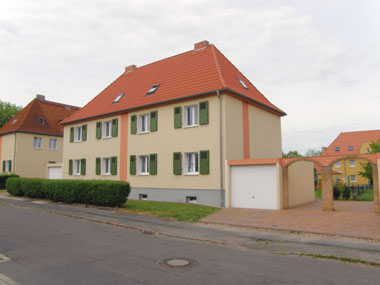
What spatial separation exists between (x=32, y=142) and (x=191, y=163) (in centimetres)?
2469

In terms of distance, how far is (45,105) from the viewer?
133ft

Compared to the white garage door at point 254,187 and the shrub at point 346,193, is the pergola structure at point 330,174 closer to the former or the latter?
the white garage door at point 254,187

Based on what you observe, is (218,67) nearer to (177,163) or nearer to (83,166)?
(177,163)

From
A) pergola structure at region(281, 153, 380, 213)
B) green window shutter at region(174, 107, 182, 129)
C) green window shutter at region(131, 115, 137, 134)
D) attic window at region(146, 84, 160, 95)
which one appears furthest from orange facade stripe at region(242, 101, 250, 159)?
green window shutter at region(131, 115, 137, 134)

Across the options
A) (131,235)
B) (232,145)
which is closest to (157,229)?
(131,235)

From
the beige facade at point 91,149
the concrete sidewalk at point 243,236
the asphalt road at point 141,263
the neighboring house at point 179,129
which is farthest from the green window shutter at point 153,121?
the asphalt road at point 141,263

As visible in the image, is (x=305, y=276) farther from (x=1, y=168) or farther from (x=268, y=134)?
(x=1, y=168)

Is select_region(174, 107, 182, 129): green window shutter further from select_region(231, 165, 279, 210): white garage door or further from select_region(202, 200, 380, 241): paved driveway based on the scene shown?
select_region(202, 200, 380, 241): paved driveway

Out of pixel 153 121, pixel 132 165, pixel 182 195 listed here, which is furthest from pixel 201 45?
pixel 182 195

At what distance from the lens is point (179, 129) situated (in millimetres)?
19188

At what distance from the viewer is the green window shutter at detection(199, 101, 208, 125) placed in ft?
58.9

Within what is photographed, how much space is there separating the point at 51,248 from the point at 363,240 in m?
8.61

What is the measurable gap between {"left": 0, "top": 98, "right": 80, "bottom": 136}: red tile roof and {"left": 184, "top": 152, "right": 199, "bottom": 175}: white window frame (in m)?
23.9

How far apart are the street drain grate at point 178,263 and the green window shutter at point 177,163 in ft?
37.8
